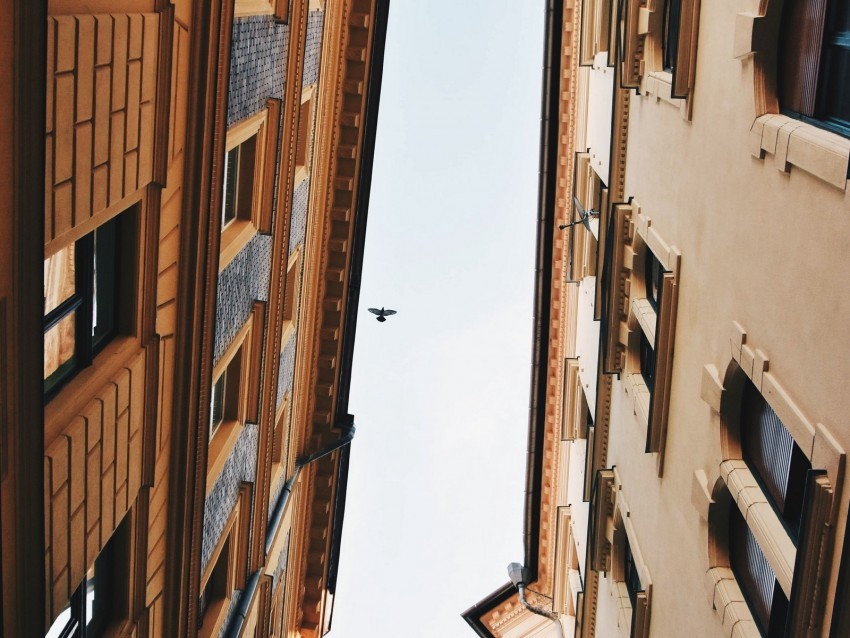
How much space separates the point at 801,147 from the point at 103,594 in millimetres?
8979

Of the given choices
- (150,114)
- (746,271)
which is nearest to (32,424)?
(150,114)

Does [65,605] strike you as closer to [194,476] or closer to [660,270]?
[194,476]

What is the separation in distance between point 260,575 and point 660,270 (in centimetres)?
1076

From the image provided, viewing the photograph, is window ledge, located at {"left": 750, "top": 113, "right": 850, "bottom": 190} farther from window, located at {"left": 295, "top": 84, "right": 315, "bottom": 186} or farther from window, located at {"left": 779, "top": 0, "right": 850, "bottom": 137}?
window, located at {"left": 295, "top": 84, "right": 315, "bottom": 186}

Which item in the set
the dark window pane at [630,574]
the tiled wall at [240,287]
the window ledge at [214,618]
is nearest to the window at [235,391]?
the tiled wall at [240,287]

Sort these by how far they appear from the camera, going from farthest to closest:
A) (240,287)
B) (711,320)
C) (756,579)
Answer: (240,287), (711,320), (756,579)

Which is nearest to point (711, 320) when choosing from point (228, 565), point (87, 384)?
point (87, 384)

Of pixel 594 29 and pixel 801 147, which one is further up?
pixel 594 29

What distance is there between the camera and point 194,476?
39.7ft

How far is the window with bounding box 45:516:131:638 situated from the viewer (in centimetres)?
900

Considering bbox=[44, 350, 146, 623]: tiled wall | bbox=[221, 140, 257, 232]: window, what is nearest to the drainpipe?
bbox=[221, 140, 257, 232]: window

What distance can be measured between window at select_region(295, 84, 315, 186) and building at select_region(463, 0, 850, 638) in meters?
6.84

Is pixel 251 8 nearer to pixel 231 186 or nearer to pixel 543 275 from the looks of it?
pixel 231 186

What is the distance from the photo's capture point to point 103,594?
32.6 ft
